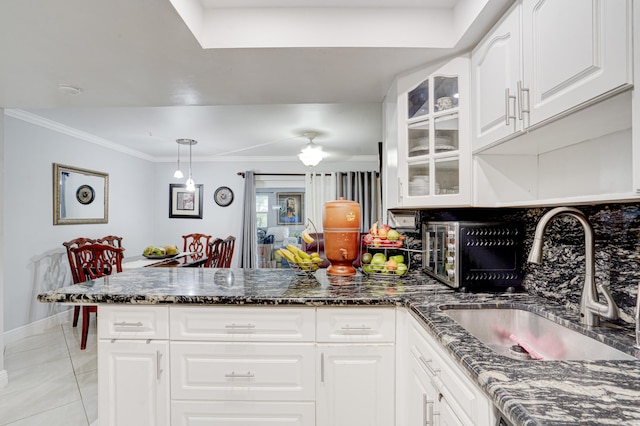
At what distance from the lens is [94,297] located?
1.50 metres

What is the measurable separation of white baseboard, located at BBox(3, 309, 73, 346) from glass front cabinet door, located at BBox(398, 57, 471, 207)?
13.1 ft

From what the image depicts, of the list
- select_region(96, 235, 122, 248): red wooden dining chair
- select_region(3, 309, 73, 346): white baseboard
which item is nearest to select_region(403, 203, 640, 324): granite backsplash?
select_region(3, 309, 73, 346): white baseboard

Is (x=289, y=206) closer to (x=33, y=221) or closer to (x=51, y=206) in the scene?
(x=51, y=206)

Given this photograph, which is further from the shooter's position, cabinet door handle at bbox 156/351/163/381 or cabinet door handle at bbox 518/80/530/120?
cabinet door handle at bbox 156/351/163/381

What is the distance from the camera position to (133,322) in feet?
4.98

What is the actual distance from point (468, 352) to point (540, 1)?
1.16 metres

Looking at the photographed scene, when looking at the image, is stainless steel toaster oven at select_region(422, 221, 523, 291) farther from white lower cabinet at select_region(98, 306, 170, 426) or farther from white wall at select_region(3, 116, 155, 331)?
white wall at select_region(3, 116, 155, 331)

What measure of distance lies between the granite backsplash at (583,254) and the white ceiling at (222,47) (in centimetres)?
90

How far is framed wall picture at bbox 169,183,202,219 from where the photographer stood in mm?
5895


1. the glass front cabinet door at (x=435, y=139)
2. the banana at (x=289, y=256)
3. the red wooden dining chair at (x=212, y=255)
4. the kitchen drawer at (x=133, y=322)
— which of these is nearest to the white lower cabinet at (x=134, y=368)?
the kitchen drawer at (x=133, y=322)

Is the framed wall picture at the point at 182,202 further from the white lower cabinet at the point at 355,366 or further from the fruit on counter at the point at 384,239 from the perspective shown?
the white lower cabinet at the point at 355,366

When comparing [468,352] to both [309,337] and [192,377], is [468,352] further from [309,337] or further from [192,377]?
[192,377]

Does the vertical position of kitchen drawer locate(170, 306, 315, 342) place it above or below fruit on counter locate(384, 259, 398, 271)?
below

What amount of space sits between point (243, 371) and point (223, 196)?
187 inches
